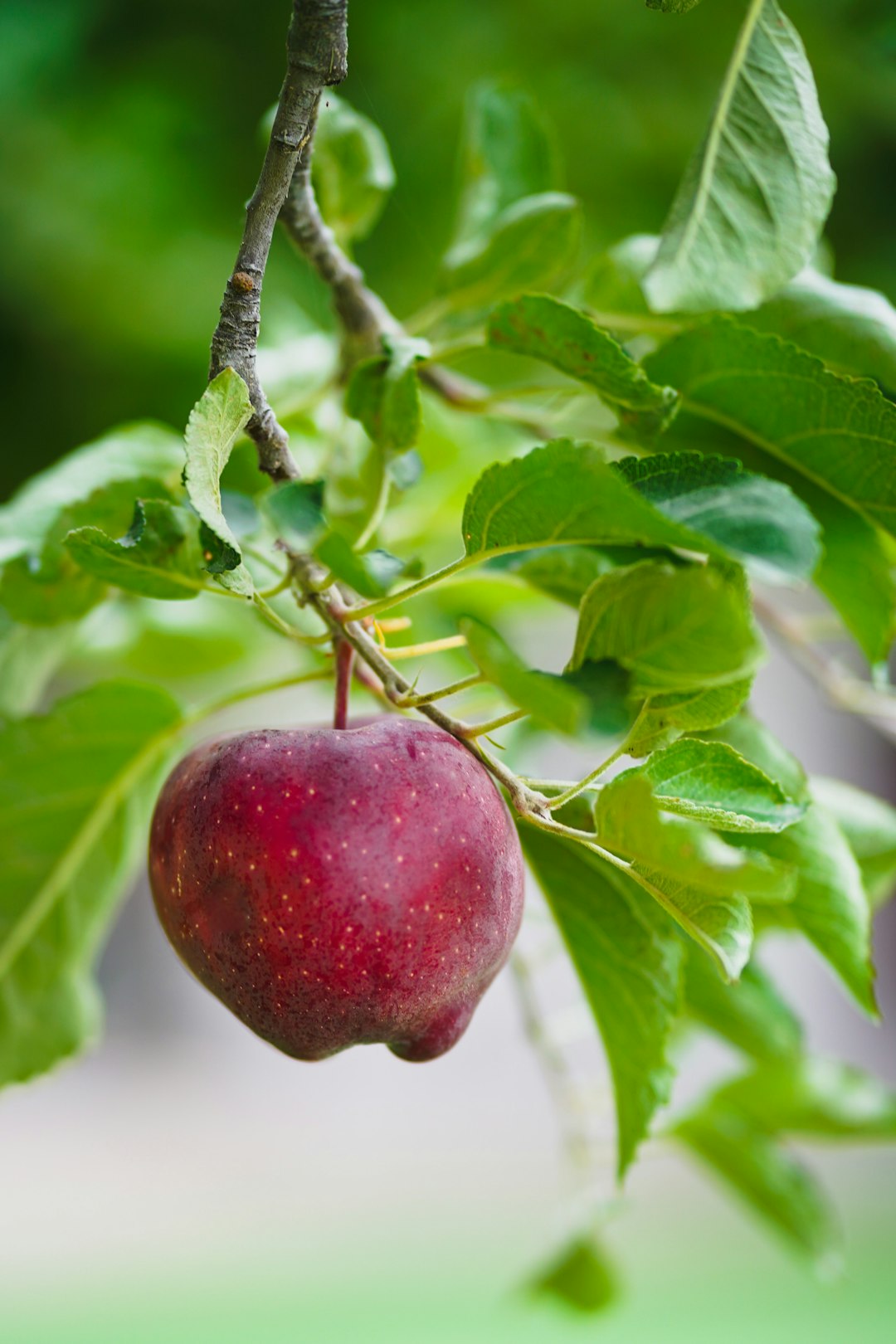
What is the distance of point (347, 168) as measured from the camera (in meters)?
0.43

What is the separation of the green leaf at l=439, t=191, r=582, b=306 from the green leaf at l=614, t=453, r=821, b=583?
21cm

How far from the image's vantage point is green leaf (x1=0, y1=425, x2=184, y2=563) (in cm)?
35

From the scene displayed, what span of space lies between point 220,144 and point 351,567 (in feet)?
2.37

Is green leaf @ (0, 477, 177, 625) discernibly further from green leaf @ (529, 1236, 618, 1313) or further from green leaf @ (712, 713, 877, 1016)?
green leaf @ (529, 1236, 618, 1313)

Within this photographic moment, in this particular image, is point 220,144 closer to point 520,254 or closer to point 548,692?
point 520,254

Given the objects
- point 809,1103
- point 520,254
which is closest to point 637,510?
point 520,254

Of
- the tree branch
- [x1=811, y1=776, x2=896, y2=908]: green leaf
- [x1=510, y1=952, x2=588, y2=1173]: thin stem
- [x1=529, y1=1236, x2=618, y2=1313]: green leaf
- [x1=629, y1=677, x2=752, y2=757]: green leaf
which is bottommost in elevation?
[x1=529, y1=1236, x2=618, y2=1313]: green leaf

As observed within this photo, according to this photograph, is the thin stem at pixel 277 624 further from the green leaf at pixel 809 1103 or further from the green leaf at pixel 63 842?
the green leaf at pixel 809 1103

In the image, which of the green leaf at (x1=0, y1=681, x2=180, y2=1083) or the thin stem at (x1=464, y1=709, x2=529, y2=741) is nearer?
the thin stem at (x1=464, y1=709, x2=529, y2=741)

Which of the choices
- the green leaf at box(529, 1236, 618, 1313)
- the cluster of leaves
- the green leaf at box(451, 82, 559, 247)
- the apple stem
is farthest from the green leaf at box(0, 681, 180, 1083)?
the green leaf at box(529, 1236, 618, 1313)

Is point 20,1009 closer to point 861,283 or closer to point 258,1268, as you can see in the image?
point 861,283

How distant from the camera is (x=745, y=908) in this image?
0.24 m

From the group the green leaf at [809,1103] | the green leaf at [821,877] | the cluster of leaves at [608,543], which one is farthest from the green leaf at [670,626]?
the green leaf at [809,1103]

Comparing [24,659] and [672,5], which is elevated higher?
[672,5]
